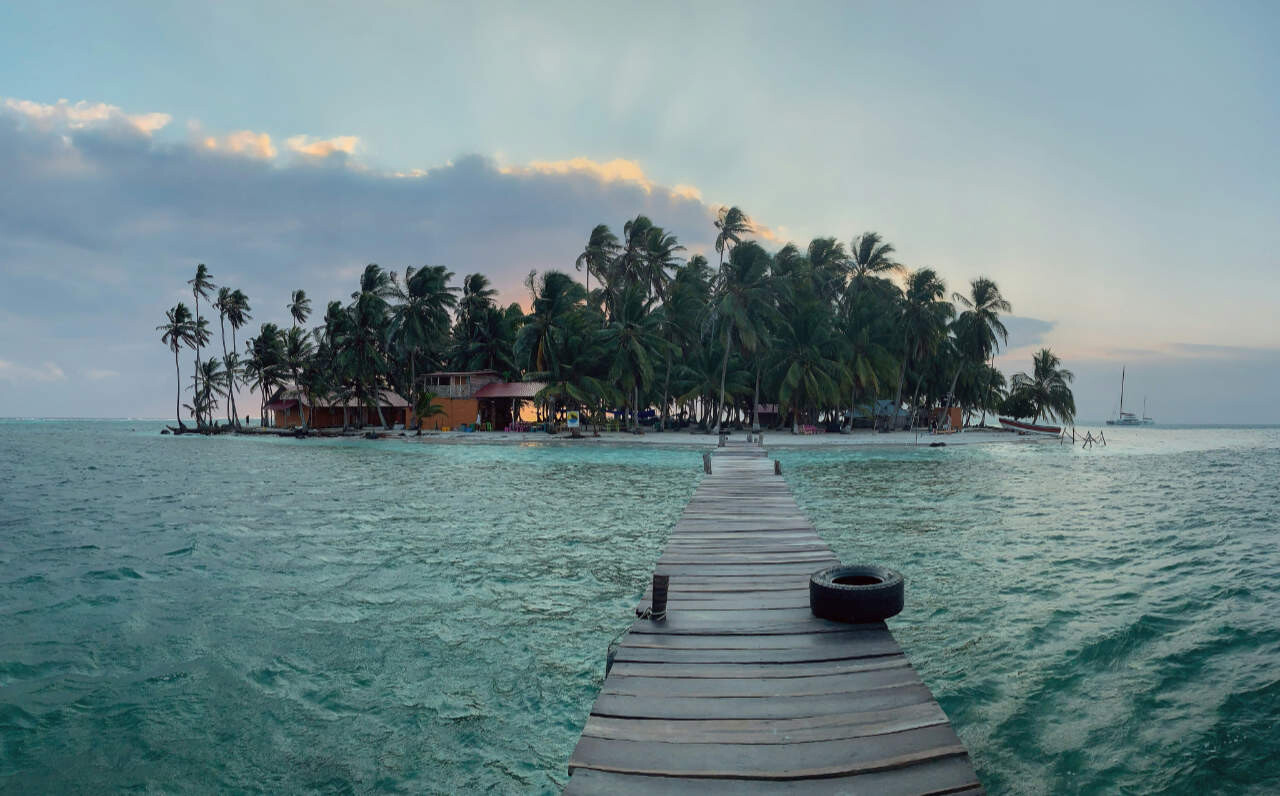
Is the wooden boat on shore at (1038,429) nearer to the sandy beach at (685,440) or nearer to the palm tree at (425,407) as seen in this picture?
the sandy beach at (685,440)

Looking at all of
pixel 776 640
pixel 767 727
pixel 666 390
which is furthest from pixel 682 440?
pixel 767 727

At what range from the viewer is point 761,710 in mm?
3852

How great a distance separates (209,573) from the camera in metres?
11.2

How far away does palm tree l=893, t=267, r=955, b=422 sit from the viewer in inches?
1951

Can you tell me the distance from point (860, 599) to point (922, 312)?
162ft

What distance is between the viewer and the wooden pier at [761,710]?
124 inches

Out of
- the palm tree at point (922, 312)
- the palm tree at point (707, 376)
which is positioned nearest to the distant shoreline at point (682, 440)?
the palm tree at point (707, 376)

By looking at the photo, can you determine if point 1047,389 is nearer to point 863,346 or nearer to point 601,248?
point 863,346

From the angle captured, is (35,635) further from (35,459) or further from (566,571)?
(35,459)

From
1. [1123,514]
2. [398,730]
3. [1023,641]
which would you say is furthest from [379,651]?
[1123,514]

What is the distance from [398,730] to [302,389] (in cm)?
6230

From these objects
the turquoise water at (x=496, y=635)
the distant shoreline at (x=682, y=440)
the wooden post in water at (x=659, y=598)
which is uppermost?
the wooden post in water at (x=659, y=598)

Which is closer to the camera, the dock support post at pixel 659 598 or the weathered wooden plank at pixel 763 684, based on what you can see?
the weathered wooden plank at pixel 763 684

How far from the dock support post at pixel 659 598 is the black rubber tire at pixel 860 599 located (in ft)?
4.24
